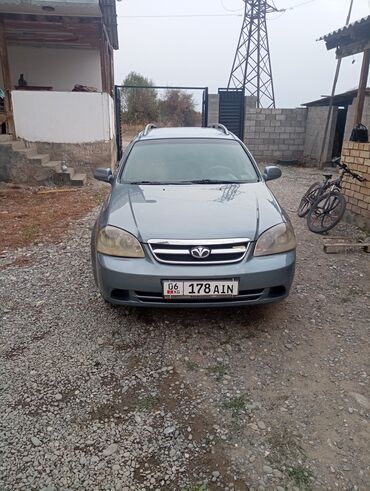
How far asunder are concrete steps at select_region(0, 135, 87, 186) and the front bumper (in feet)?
19.9

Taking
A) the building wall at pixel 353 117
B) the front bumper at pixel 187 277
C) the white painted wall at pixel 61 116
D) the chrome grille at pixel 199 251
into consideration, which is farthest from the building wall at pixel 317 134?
the chrome grille at pixel 199 251

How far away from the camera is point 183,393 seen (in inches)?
90.3

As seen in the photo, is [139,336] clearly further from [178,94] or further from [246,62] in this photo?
[178,94]

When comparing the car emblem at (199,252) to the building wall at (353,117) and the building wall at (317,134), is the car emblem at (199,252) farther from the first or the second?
the building wall at (317,134)

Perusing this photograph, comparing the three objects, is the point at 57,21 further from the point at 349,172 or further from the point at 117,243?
the point at 117,243

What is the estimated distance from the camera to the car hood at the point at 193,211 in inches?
108

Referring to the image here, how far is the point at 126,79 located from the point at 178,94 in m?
8.99

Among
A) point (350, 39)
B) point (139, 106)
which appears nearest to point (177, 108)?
point (139, 106)

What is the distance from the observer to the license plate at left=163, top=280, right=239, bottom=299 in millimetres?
2600

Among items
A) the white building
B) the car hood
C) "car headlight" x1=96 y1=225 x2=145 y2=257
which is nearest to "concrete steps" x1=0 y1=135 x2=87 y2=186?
the white building

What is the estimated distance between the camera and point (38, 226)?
18.6 feet

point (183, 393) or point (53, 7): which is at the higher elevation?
point (53, 7)

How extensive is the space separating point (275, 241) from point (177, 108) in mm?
24666

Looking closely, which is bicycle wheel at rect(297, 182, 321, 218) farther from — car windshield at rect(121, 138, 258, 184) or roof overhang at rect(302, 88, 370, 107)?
roof overhang at rect(302, 88, 370, 107)
